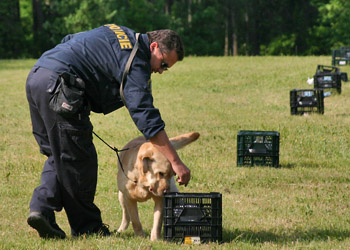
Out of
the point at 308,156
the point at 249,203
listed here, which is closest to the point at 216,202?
the point at 249,203

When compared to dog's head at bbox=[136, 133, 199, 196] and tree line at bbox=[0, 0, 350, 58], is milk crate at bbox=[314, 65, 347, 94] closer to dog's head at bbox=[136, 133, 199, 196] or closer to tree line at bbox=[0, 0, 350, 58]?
dog's head at bbox=[136, 133, 199, 196]

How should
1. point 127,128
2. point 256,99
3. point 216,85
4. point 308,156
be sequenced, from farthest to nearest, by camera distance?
point 216,85 < point 256,99 < point 127,128 < point 308,156

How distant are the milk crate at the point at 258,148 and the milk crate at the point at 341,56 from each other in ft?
60.5

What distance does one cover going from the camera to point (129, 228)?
605 cm

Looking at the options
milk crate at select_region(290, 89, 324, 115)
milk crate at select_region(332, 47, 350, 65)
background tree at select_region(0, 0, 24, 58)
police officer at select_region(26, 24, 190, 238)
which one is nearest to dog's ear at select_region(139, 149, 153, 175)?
police officer at select_region(26, 24, 190, 238)

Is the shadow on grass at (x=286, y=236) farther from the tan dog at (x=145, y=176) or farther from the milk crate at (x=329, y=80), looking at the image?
the milk crate at (x=329, y=80)

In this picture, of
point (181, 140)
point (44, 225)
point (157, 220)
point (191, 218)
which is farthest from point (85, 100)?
point (191, 218)

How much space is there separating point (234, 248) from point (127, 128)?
826 centimetres

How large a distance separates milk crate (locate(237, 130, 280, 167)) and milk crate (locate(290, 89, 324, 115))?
5369mm

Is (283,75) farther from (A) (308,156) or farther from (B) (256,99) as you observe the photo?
(A) (308,156)

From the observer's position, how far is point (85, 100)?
16.9 feet

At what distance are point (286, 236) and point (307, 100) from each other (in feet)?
30.1

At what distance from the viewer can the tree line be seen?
168 feet

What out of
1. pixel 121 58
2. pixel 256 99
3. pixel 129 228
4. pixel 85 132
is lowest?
pixel 256 99
